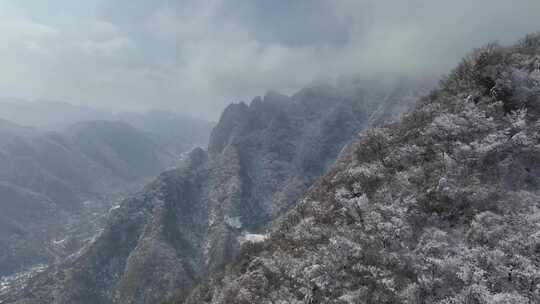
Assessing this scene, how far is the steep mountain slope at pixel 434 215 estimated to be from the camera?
43.9 metres

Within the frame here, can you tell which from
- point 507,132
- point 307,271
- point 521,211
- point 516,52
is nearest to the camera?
point 521,211

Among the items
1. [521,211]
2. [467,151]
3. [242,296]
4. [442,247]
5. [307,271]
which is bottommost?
[242,296]

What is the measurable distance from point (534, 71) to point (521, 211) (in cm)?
3418

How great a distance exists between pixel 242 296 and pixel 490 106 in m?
56.5

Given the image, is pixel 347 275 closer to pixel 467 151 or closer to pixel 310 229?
pixel 310 229

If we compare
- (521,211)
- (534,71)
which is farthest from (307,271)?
(534,71)

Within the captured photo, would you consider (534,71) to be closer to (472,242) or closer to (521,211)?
(521,211)

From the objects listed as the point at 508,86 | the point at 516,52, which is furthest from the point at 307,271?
the point at 516,52

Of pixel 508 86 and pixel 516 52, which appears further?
pixel 516 52

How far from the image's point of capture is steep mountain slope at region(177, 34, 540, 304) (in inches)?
1729

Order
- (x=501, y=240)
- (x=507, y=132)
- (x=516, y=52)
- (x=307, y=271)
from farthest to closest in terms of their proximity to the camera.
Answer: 1. (x=516, y=52)
2. (x=507, y=132)
3. (x=307, y=271)
4. (x=501, y=240)

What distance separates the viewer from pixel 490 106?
6788cm

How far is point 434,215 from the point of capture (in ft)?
177

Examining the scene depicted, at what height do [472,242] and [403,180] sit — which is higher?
[403,180]
